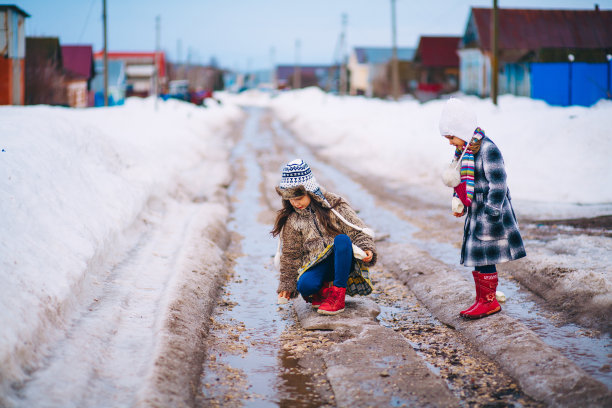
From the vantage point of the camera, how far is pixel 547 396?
158 inches

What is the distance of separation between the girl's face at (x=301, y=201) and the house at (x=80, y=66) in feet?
131

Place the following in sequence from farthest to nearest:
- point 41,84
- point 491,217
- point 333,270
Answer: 1. point 41,84
2. point 333,270
3. point 491,217

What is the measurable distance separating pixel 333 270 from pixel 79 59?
153ft

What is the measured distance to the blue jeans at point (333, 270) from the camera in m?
5.58

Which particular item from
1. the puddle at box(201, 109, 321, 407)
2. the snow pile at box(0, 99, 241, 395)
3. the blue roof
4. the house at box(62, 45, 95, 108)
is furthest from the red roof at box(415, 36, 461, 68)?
the puddle at box(201, 109, 321, 407)

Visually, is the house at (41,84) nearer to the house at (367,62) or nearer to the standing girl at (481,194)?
the standing girl at (481,194)

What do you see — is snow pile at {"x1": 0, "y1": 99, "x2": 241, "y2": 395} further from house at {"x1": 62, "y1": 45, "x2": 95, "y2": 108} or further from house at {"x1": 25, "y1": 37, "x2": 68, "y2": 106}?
house at {"x1": 62, "y1": 45, "x2": 95, "y2": 108}

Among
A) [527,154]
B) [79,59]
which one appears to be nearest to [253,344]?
[527,154]

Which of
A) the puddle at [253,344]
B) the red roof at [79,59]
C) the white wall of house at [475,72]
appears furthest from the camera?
the red roof at [79,59]

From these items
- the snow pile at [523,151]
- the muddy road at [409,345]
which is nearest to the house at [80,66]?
the snow pile at [523,151]

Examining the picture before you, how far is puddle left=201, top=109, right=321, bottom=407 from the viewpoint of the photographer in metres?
4.42

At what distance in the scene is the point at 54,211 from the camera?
6941 millimetres

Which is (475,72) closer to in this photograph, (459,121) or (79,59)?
(79,59)

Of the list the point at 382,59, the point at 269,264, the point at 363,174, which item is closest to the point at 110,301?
the point at 269,264
